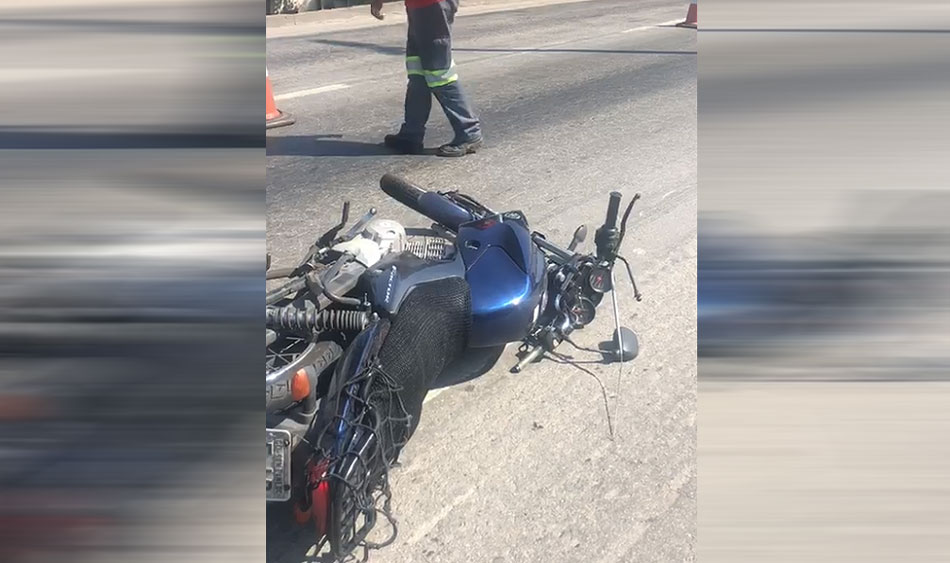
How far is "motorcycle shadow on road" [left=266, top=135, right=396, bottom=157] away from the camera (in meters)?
7.02

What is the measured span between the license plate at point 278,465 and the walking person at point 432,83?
4.80m

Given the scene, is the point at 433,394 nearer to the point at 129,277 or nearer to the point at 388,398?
the point at 388,398

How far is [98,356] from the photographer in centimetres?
94

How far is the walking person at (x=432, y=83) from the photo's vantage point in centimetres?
678

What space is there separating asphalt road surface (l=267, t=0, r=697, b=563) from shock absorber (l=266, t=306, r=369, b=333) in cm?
47

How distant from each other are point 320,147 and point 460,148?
3.40 feet

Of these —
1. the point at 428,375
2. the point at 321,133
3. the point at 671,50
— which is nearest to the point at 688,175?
the point at 321,133

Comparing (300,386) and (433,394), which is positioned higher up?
(300,386)

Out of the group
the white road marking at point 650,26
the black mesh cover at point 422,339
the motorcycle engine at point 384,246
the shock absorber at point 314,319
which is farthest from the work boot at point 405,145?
the white road marking at point 650,26

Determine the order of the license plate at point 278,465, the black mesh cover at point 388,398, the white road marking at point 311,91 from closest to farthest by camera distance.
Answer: the license plate at point 278,465
the black mesh cover at point 388,398
the white road marking at point 311,91

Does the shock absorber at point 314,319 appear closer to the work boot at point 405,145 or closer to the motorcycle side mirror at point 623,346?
the motorcycle side mirror at point 623,346

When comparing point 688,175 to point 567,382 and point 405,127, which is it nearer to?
point 405,127

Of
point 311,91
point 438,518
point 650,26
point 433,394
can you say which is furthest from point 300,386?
point 650,26

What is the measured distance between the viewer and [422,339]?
3.03 meters
